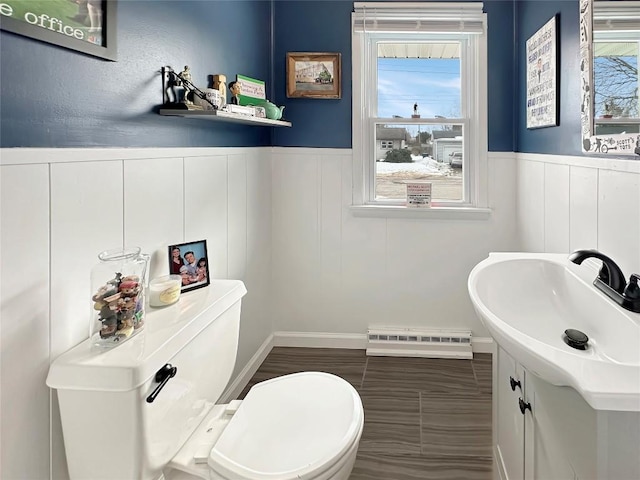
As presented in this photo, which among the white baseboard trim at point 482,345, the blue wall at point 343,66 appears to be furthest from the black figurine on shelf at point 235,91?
the white baseboard trim at point 482,345

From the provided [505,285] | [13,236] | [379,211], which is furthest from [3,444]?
[379,211]

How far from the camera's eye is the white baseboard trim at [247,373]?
2.39 meters

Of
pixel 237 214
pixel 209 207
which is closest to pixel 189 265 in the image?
pixel 209 207

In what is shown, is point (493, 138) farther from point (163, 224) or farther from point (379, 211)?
point (163, 224)

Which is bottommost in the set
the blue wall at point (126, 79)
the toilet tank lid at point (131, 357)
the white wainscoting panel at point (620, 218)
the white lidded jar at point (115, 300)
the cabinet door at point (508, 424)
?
the cabinet door at point (508, 424)

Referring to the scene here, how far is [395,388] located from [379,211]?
1.05 meters

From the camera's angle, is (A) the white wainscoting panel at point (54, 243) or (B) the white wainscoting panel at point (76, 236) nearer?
(A) the white wainscoting panel at point (54, 243)

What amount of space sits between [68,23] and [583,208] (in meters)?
1.78

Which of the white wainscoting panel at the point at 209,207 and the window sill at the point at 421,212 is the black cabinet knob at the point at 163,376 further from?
the window sill at the point at 421,212

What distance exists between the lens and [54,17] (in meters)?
1.14

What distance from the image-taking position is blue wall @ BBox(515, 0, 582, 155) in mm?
1967

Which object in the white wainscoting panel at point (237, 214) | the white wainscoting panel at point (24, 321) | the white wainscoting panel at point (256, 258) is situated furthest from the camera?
the white wainscoting panel at point (256, 258)

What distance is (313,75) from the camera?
3.02m

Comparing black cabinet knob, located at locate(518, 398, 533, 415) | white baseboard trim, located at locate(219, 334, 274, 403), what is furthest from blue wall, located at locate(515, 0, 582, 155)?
white baseboard trim, located at locate(219, 334, 274, 403)
